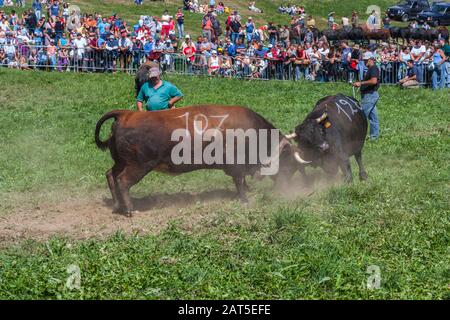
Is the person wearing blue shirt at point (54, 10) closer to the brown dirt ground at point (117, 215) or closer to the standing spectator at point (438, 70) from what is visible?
the standing spectator at point (438, 70)

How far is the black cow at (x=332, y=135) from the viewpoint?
14.2 metres

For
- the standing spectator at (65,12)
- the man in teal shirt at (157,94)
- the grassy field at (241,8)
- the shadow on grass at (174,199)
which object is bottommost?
the grassy field at (241,8)

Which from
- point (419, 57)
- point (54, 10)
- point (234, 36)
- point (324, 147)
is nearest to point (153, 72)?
point (324, 147)

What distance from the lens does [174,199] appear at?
14.1m

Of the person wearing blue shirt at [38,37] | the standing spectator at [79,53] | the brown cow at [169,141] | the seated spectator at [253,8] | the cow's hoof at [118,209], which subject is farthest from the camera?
the seated spectator at [253,8]

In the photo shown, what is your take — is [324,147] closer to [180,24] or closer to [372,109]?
[372,109]

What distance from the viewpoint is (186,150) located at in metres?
13.2

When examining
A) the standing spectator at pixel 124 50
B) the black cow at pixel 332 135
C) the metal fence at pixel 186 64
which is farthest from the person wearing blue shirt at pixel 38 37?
the black cow at pixel 332 135

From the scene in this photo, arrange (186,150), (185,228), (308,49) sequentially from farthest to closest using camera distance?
(308,49) → (186,150) → (185,228)

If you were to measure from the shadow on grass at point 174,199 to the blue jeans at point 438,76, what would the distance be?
1299cm

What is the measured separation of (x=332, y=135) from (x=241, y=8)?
32089 mm
